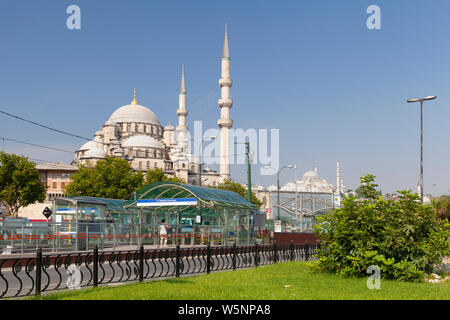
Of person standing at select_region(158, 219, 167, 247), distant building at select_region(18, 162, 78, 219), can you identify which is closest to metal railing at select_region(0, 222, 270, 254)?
person standing at select_region(158, 219, 167, 247)

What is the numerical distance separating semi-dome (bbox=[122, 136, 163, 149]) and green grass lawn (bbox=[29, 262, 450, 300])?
89.8m

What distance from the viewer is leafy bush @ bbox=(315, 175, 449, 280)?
1108 centimetres

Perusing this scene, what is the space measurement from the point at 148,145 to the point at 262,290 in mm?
92349

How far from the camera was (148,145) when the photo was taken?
99.9 meters

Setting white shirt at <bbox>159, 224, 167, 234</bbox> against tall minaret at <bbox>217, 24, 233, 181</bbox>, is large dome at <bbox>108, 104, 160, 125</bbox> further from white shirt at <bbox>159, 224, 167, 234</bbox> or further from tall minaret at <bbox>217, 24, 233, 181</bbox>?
white shirt at <bbox>159, 224, 167, 234</bbox>

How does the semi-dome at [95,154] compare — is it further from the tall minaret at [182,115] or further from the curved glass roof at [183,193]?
the curved glass roof at [183,193]

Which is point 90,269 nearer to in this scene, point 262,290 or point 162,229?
point 262,290

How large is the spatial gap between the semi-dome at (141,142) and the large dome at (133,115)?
9.29 meters

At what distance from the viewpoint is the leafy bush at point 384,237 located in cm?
1108

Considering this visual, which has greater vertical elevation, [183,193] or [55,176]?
[55,176]

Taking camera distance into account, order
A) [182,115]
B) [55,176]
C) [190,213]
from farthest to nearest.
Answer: [182,115] → [55,176] → [190,213]

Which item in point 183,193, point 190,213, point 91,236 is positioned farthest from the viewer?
point 190,213

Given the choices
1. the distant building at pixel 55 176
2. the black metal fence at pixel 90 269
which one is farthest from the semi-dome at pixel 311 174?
the black metal fence at pixel 90 269

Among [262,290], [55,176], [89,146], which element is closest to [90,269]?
[262,290]
